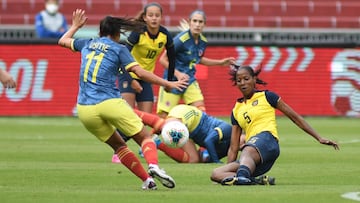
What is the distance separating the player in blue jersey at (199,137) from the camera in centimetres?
1376

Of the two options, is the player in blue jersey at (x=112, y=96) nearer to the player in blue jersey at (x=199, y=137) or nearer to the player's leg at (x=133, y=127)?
the player's leg at (x=133, y=127)

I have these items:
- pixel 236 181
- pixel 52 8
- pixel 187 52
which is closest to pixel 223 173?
pixel 236 181

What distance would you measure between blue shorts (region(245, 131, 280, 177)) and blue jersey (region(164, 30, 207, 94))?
16.8ft

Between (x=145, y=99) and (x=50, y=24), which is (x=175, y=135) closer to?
(x=145, y=99)

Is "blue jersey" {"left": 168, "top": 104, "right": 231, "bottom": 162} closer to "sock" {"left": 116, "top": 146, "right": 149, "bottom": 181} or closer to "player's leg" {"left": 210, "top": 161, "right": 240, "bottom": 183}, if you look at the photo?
"player's leg" {"left": 210, "top": 161, "right": 240, "bottom": 183}

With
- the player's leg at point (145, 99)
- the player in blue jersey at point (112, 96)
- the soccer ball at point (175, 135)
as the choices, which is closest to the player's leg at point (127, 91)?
the player's leg at point (145, 99)

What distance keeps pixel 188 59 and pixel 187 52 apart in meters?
0.16

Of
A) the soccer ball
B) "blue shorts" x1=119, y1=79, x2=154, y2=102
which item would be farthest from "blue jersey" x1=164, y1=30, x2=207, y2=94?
the soccer ball

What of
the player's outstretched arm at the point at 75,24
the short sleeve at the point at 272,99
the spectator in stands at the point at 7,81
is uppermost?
the player's outstretched arm at the point at 75,24

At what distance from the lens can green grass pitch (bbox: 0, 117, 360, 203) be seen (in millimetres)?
9430

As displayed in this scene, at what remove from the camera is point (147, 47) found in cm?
1473

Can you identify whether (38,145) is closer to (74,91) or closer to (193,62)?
(193,62)

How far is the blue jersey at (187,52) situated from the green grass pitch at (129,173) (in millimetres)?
1614

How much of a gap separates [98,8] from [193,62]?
585 inches
